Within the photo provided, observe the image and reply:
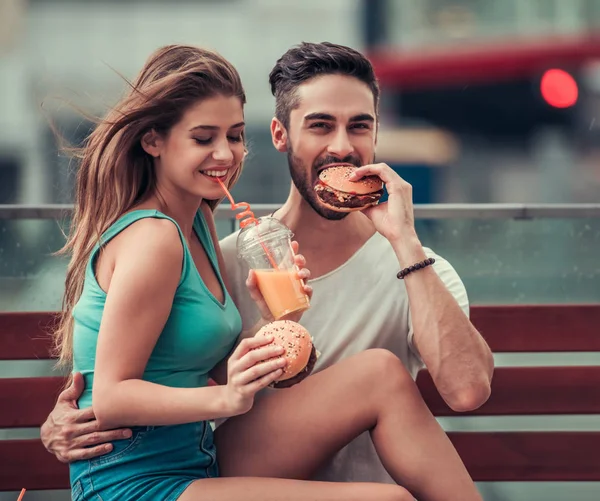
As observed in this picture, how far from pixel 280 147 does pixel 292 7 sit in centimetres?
3047

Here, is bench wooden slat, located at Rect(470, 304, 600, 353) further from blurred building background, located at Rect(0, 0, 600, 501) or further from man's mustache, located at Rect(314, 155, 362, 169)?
man's mustache, located at Rect(314, 155, 362, 169)

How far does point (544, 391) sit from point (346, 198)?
3.06 feet

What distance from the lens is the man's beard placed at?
2.40m

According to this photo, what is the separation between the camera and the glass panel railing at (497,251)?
282 centimetres

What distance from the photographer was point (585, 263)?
2910 mm

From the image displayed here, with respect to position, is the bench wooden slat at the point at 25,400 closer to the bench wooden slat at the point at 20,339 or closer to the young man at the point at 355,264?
the bench wooden slat at the point at 20,339

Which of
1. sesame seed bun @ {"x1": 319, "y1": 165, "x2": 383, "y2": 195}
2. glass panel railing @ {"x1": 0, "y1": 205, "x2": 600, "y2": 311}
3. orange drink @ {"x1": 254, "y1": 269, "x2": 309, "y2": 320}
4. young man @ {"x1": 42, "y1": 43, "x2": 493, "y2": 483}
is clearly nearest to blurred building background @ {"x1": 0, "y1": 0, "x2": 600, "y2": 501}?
glass panel railing @ {"x1": 0, "y1": 205, "x2": 600, "y2": 311}

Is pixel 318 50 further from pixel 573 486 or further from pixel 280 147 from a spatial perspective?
pixel 573 486

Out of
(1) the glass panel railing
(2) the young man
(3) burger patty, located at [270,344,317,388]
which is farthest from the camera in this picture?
(1) the glass panel railing

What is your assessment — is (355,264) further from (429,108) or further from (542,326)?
(429,108)

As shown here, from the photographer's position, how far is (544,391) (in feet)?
9.01

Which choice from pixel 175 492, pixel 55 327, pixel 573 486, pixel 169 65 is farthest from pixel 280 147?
pixel 573 486

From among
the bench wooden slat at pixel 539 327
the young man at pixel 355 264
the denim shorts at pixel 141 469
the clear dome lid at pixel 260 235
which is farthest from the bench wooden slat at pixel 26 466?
the bench wooden slat at pixel 539 327

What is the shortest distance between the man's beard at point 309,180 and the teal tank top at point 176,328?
51 centimetres
